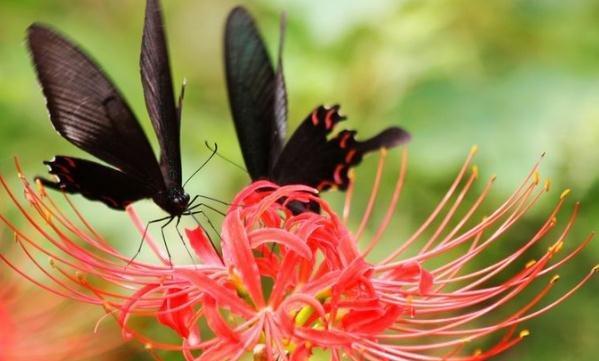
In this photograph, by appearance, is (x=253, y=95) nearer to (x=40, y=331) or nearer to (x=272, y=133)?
(x=272, y=133)

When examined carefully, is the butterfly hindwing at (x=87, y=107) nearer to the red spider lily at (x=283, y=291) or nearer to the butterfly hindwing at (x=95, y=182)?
the butterfly hindwing at (x=95, y=182)

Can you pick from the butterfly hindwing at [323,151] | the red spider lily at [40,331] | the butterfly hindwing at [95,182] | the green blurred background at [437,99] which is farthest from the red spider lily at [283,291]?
the green blurred background at [437,99]

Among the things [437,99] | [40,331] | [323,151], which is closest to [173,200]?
[323,151]

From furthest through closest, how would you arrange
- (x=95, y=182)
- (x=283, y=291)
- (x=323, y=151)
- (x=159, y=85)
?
(x=323, y=151) < (x=95, y=182) < (x=159, y=85) < (x=283, y=291)

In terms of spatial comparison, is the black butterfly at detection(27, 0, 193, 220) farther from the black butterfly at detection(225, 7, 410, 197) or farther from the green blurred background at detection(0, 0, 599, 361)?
the green blurred background at detection(0, 0, 599, 361)

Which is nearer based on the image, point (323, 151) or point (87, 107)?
point (87, 107)

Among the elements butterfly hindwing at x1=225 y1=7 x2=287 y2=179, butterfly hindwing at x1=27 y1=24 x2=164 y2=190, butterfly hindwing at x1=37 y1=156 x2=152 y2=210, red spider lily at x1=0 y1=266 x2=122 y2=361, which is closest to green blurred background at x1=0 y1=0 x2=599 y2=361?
red spider lily at x1=0 y1=266 x2=122 y2=361

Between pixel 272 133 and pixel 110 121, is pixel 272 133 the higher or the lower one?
the higher one
